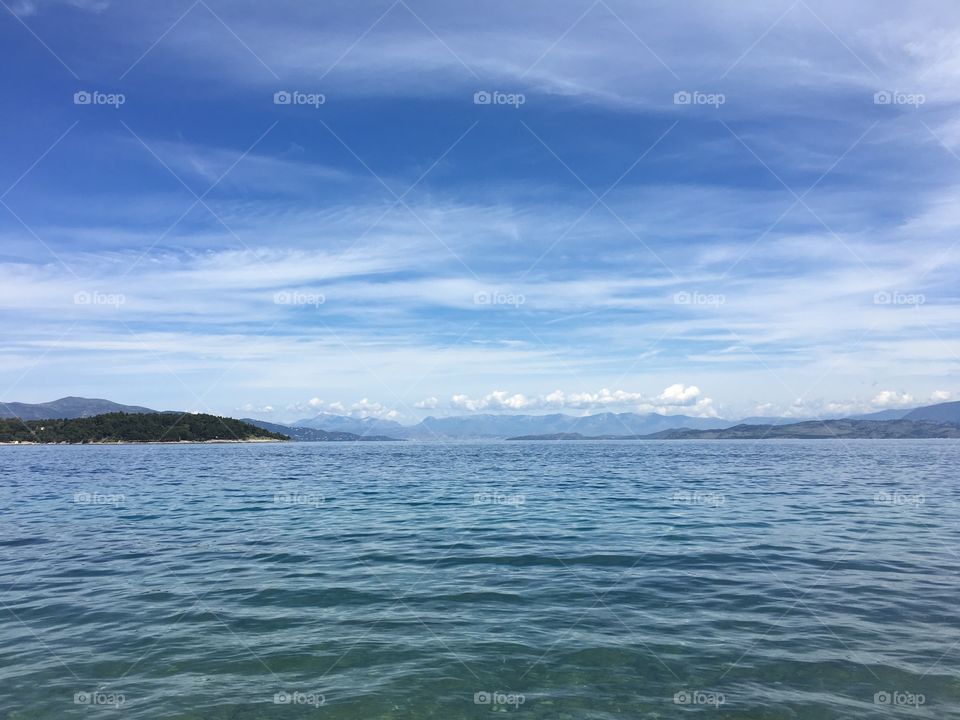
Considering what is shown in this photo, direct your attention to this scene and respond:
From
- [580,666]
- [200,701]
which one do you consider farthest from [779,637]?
[200,701]

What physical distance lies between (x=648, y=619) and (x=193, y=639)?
12213mm

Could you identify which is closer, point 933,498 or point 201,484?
point 933,498

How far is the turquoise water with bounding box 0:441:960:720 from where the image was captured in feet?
40.9

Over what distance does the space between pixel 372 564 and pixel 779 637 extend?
14.5 m

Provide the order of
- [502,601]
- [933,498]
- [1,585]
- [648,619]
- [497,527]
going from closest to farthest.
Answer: [648,619], [502,601], [1,585], [497,527], [933,498]

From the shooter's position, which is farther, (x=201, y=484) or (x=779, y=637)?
(x=201, y=484)

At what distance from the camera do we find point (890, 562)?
75.5 ft

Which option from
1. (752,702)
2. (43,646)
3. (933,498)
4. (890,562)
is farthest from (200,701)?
(933,498)

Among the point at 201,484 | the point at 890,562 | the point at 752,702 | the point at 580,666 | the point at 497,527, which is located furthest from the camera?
the point at 201,484

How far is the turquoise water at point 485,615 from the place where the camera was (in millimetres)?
12453

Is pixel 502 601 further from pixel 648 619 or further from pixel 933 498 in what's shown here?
pixel 933 498

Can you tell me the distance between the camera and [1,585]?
21.1 m

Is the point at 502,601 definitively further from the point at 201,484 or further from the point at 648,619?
the point at 201,484

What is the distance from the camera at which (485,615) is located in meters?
17.2
